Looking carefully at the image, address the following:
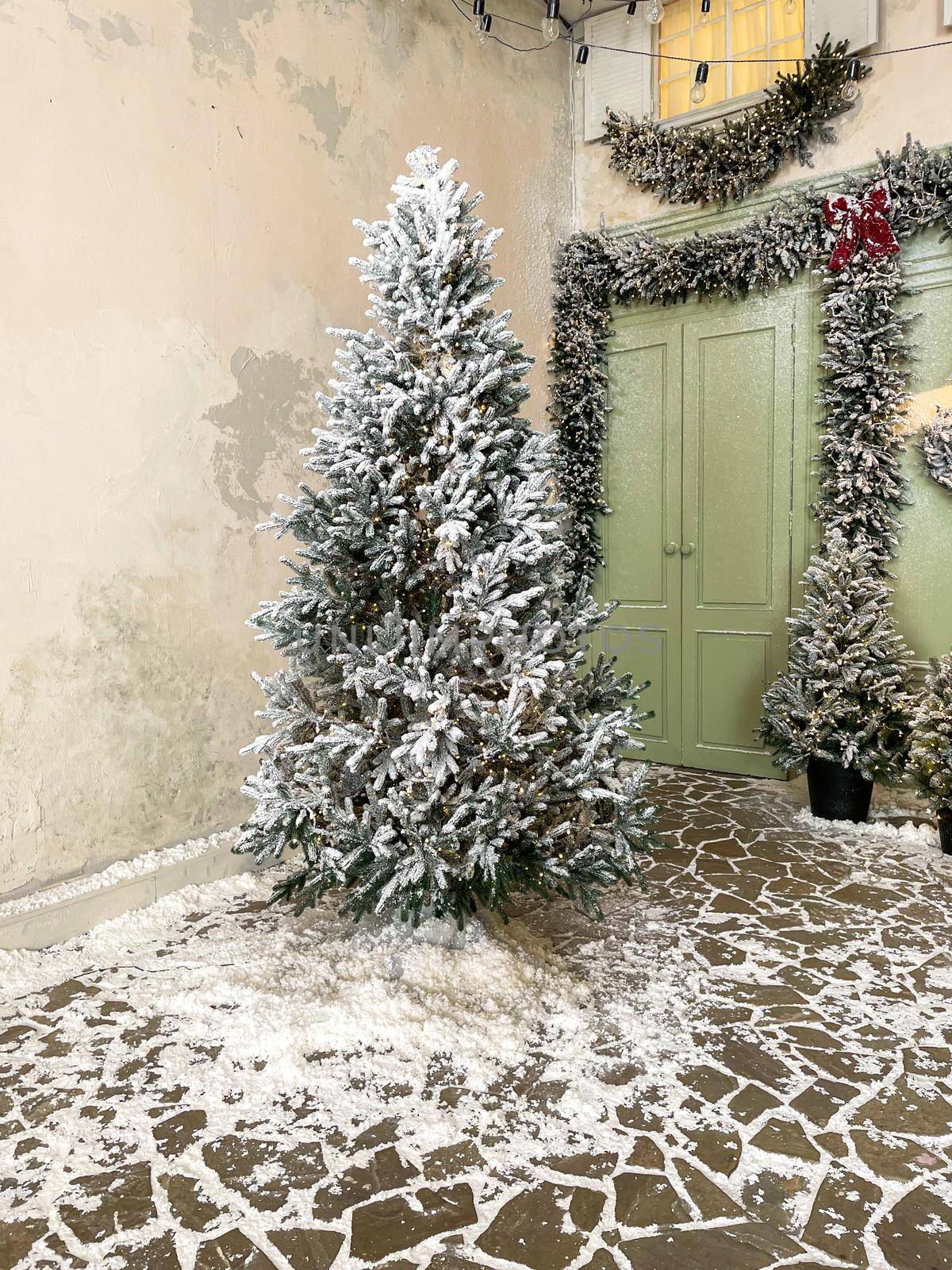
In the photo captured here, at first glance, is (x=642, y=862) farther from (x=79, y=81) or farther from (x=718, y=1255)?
(x=79, y=81)

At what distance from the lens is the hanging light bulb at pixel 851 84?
178 inches

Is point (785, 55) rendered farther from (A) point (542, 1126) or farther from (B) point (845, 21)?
(A) point (542, 1126)

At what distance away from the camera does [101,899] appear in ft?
10.2

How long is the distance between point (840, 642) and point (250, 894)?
3032 mm

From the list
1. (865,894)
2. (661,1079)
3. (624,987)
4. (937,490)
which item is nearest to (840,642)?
(937,490)

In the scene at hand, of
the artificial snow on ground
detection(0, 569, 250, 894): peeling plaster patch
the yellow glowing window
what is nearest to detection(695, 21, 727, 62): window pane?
the yellow glowing window

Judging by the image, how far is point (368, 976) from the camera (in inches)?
102

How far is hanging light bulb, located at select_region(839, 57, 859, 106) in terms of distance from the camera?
4.53 meters

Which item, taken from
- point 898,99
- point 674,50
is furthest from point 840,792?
point 674,50

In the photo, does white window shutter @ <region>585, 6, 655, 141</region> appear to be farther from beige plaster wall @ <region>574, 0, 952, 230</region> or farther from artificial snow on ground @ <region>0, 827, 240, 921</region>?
artificial snow on ground @ <region>0, 827, 240, 921</region>

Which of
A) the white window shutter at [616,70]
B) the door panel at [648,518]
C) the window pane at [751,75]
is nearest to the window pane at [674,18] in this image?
the white window shutter at [616,70]

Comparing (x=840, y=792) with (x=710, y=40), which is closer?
(x=840, y=792)

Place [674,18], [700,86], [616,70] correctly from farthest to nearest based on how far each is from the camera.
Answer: [616,70] < [674,18] < [700,86]

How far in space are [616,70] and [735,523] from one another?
9.84 ft
